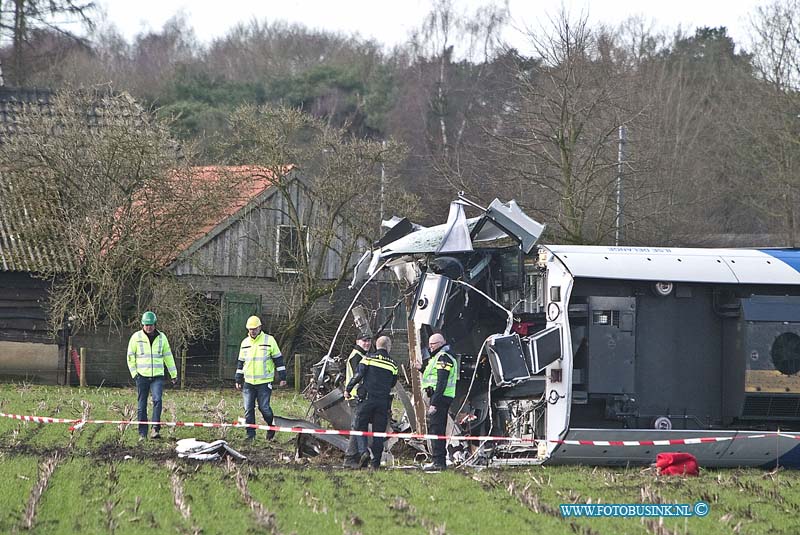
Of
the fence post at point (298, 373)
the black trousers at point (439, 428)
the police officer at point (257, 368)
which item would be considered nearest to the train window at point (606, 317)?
the black trousers at point (439, 428)

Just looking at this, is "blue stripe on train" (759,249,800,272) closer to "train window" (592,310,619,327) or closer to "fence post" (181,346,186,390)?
"train window" (592,310,619,327)

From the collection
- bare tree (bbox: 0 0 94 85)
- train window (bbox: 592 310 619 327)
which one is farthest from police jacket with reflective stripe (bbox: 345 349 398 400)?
bare tree (bbox: 0 0 94 85)

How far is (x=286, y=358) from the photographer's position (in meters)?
30.0

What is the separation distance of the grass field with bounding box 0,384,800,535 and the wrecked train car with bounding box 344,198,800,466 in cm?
41

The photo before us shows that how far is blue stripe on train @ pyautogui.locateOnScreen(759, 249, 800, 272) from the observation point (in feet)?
45.8

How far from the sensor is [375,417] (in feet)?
45.0

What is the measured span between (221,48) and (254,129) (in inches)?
1948

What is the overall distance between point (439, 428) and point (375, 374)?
929 millimetres

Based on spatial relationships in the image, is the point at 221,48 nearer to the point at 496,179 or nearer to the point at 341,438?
the point at 496,179

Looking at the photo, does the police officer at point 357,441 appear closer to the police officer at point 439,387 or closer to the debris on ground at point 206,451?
the police officer at point 439,387

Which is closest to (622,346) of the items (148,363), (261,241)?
(148,363)

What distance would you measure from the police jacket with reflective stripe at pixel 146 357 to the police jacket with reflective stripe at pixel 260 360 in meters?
0.97

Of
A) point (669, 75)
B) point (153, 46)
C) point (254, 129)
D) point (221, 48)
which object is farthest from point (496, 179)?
point (153, 46)

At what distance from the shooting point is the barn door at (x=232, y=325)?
29219mm
